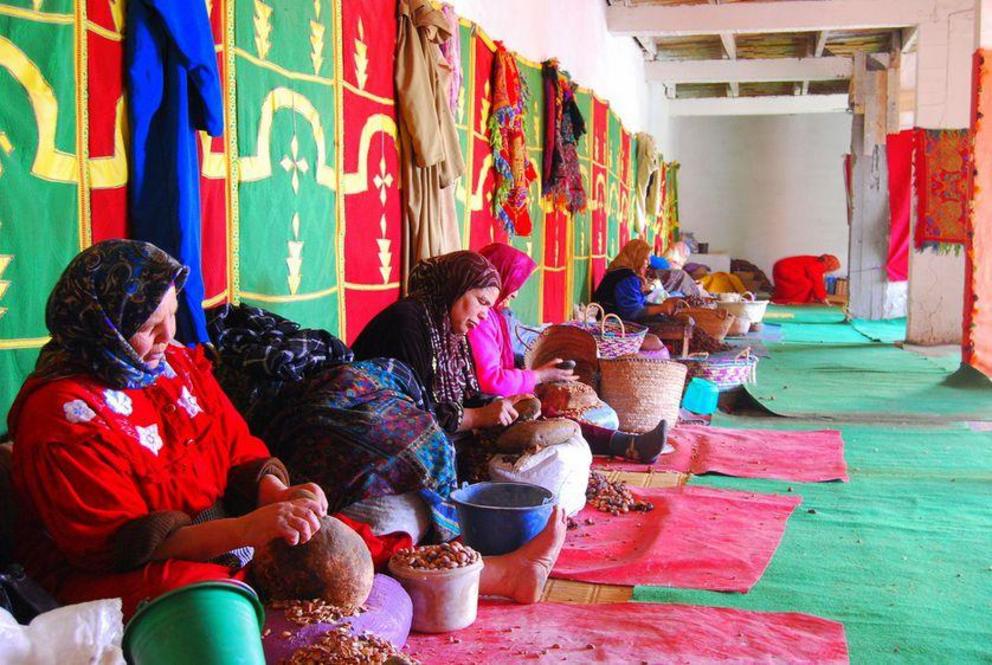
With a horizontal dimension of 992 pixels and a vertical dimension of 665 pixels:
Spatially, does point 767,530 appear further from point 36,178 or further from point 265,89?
point 36,178

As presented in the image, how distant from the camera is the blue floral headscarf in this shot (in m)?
1.56

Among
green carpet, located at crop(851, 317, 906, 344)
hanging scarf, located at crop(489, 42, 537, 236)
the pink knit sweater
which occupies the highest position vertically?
hanging scarf, located at crop(489, 42, 537, 236)

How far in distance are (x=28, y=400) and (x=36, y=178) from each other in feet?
1.71

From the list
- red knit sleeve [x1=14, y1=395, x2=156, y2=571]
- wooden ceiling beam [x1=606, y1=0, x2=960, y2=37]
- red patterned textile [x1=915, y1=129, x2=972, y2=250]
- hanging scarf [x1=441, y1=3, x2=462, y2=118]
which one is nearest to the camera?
red knit sleeve [x1=14, y1=395, x2=156, y2=571]

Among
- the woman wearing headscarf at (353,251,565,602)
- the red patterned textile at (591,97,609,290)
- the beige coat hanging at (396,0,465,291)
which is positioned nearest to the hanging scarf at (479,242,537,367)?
the beige coat hanging at (396,0,465,291)

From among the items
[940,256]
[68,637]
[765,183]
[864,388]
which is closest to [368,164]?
[68,637]

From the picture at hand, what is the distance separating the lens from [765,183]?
1562cm

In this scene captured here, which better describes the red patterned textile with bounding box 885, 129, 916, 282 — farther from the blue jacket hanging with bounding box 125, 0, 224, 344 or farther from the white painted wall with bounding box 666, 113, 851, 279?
the blue jacket hanging with bounding box 125, 0, 224, 344

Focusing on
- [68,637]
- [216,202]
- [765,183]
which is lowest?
[68,637]

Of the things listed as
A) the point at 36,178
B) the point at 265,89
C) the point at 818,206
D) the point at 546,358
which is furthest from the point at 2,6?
Result: the point at 818,206

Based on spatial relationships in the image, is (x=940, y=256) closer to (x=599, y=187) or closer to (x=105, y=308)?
(x=599, y=187)

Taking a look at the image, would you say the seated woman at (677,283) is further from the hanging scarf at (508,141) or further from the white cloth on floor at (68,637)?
the white cloth on floor at (68,637)

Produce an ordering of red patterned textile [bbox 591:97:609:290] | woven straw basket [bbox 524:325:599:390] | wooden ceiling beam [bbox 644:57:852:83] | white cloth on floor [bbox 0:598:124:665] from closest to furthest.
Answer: white cloth on floor [bbox 0:598:124:665] < woven straw basket [bbox 524:325:599:390] < red patterned textile [bbox 591:97:609:290] < wooden ceiling beam [bbox 644:57:852:83]

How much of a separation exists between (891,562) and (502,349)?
1.64 m
